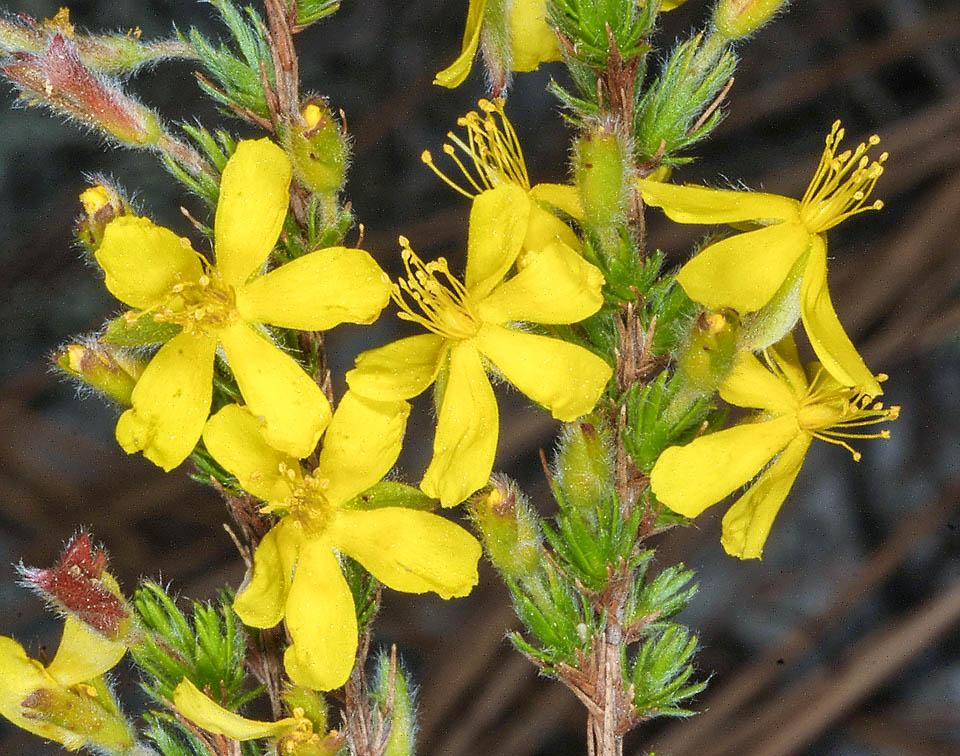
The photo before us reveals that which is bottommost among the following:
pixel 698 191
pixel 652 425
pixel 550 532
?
pixel 550 532

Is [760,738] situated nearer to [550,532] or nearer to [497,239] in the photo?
[550,532]

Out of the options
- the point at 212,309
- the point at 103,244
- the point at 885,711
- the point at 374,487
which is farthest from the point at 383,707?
the point at 885,711

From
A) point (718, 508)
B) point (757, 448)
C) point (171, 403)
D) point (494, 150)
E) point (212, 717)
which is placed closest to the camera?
point (212, 717)

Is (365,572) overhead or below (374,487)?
below

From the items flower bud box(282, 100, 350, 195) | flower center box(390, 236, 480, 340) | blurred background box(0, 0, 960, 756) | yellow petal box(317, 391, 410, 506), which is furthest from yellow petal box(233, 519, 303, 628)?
blurred background box(0, 0, 960, 756)

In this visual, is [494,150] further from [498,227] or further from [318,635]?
[318,635]

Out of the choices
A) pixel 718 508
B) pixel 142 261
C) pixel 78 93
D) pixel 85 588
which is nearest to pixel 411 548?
pixel 85 588
